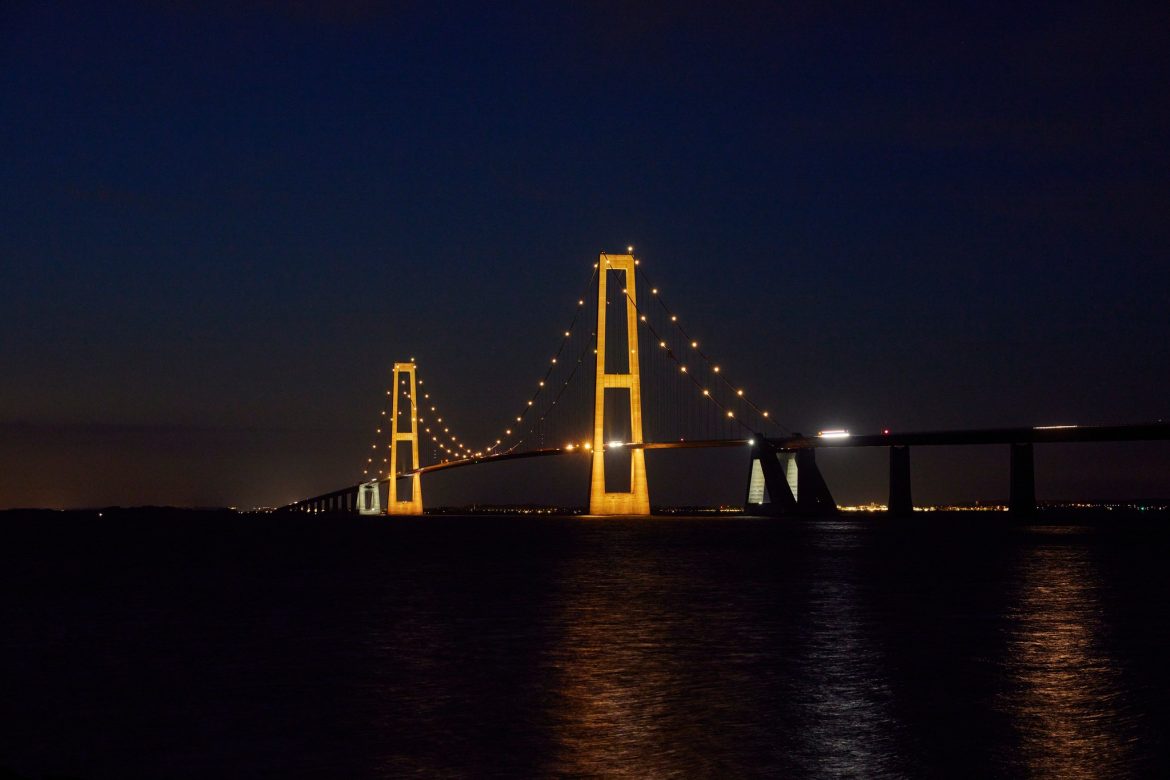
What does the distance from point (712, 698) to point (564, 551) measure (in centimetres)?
2923

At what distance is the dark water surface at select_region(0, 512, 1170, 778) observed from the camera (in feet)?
29.7

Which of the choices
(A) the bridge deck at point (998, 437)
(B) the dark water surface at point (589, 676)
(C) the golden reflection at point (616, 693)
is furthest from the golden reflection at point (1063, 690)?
(A) the bridge deck at point (998, 437)

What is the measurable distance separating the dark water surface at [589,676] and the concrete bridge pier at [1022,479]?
34.0 m

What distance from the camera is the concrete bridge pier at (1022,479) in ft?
201

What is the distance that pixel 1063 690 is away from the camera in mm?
11531

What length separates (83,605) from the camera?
71.7ft

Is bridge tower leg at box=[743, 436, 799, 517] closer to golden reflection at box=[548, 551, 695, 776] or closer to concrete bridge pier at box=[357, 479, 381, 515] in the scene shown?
concrete bridge pier at box=[357, 479, 381, 515]

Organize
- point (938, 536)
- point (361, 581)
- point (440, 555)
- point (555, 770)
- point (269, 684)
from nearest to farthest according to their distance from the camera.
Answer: point (555, 770) → point (269, 684) → point (361, 581) → point (440, 555) → point (938, 536)

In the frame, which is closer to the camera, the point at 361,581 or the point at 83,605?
the point at 83,605

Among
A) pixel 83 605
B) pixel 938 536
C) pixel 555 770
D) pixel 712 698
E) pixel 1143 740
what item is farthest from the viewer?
pixel 938 536

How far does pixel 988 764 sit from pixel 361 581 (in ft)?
66.5

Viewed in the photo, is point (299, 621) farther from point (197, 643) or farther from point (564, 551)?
point (564, 551)

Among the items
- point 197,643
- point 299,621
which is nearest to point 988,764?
point 197,643

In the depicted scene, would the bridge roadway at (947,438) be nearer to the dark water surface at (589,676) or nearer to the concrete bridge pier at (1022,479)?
the concrete bridge pier at (1022,479)
